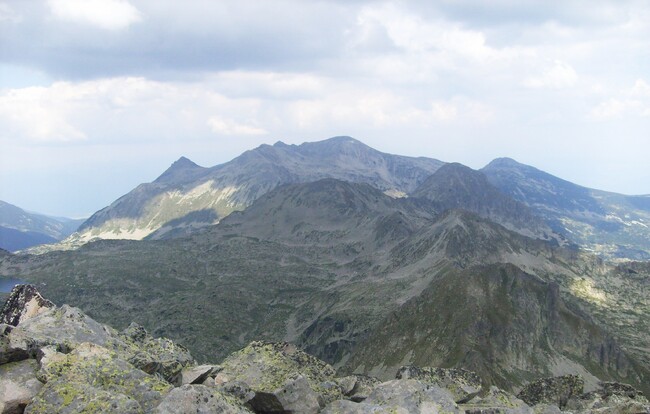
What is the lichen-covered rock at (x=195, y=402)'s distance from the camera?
20.3m

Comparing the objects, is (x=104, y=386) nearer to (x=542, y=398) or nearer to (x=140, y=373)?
(x=140, y=373)

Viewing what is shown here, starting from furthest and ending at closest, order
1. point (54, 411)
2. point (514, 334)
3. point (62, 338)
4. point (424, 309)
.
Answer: point (424, 309), point (514, 334), point (62, 338), point (54, 411)

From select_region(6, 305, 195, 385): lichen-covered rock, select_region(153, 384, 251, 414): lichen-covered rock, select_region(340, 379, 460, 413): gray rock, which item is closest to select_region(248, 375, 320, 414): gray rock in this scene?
select_region(340, 379, 460, 413): gray rock

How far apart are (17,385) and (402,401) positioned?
56.6ft

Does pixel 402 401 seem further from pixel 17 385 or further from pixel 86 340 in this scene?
pixel 17 385

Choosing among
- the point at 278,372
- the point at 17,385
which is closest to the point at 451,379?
the point at 278,372

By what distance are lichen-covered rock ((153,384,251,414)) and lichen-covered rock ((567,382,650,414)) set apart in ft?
74.6

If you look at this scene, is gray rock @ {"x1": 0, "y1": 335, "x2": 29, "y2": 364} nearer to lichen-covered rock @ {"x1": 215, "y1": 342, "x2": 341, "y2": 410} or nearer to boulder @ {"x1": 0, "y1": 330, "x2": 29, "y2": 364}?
boulder @ {"x1": 0, "y1": 330, "x2": 29, "y2": 364}

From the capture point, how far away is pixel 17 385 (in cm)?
2086

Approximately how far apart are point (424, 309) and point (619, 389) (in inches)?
5508

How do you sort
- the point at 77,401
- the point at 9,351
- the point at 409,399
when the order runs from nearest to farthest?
1. the point at 77,401
2. the point at 9,351
3. the point at 409,399

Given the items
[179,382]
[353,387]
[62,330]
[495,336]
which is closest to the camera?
[179,382]

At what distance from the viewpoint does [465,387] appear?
34969mm

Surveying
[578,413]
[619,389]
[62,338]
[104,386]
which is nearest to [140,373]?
[104,386]
